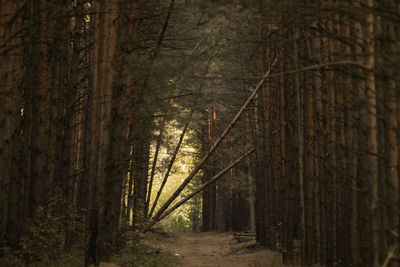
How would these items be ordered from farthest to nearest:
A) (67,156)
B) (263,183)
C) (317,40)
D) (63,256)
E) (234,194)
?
(234,194)
(263,183)
(67,156)
(317,40)
(63,256)

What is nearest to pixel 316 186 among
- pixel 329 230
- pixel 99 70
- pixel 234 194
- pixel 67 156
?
pixel 329 230

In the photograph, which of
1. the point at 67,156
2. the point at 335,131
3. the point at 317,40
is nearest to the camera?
the point at 335,131

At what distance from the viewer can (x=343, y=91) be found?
8.01 m

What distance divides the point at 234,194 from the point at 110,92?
20.2 m

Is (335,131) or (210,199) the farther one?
(210,199)

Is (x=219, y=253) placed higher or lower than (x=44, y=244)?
lower

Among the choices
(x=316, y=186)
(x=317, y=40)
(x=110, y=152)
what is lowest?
(x=316, y=186)

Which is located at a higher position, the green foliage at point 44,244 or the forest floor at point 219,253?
the green foliage at point 44,244

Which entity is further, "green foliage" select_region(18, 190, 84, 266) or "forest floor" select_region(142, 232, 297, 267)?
"forest floor" select_region(142, 232, 297, 267)

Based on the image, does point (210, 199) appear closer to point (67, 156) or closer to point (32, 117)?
point (67, 156)

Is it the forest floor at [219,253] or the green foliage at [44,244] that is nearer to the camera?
the green foliage at [44,244]

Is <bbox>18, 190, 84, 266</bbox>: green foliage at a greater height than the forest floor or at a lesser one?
greater

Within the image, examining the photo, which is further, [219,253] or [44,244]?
[219,253]

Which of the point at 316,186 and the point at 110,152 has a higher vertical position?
the point at 110,152
